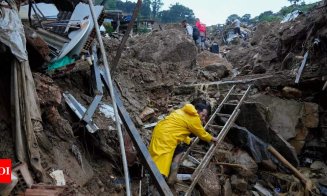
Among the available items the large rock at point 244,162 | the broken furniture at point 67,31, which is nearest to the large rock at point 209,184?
the large rock at point 244,162

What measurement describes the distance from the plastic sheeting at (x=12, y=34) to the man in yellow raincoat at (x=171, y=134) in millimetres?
2572

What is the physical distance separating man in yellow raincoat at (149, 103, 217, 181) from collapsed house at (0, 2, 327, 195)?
405mm

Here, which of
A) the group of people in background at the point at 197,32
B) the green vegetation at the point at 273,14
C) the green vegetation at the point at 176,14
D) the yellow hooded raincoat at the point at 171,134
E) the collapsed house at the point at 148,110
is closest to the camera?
the collapsed house at the point at 148,110

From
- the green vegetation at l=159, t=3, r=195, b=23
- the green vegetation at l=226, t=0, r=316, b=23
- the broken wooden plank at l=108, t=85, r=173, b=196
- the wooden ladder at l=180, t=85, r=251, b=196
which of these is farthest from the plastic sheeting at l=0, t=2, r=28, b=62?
the green vegetation at l=159, t=3, r=195, b=23

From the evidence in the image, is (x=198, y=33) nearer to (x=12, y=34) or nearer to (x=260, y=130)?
(x=260, y=130)

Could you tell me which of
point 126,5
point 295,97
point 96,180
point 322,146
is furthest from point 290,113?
point 126,5

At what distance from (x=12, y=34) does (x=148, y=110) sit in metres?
4.62

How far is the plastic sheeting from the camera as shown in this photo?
13.2 ft

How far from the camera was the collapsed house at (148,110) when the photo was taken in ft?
13.7

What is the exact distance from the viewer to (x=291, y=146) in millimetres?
8109

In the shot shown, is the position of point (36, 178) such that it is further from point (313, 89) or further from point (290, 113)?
point (313, 89)

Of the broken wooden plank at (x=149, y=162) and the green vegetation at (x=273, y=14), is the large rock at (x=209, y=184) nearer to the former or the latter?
the broken wooden plank at (x=149, y=162)

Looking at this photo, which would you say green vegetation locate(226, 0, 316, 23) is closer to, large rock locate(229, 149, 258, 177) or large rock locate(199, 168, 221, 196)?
large rock locate(229, 149, 258, 177)

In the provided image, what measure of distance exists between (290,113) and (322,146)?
1314mm
